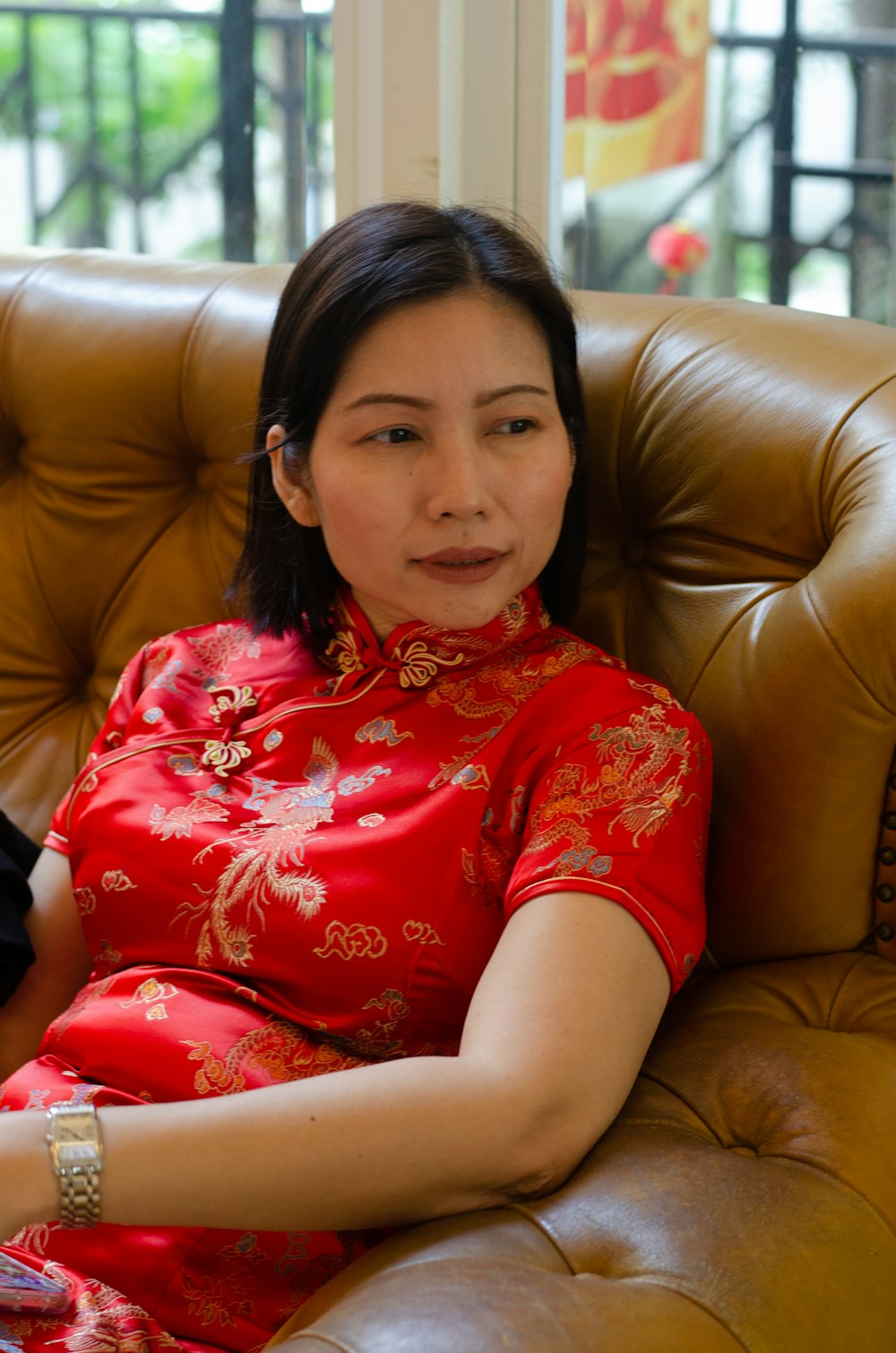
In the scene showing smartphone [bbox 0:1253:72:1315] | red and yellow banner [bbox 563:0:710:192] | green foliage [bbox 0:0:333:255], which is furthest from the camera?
green foliage [bbox 0:0:333:255]

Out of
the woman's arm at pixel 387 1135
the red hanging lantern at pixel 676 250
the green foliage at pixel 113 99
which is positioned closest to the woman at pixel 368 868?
the woman's arm at pixel 387 1135

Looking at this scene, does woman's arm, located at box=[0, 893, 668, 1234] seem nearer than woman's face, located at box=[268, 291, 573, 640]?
Yes

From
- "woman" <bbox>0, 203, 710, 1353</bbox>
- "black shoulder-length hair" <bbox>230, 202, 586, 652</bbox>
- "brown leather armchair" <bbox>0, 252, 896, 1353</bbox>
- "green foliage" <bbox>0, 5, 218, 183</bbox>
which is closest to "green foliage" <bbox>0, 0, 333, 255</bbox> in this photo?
"green foliage" <bbox>0, 5, 218, 183</bbox>

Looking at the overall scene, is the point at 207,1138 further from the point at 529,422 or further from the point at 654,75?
the point at 654,75

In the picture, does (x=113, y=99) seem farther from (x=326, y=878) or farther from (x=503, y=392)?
(x=326, y=878)

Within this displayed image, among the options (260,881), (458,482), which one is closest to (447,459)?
(458,482)

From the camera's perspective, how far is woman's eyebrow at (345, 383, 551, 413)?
1059 mm

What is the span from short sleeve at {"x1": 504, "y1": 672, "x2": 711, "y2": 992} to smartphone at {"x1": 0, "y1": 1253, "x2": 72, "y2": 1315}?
379 millimetres

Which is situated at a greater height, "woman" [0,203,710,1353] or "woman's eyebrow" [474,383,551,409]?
"woman's eyebrow" [474,383,551,409]

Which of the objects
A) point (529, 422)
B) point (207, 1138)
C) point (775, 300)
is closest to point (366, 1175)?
point (207, 1138)

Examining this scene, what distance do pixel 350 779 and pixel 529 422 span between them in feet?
1.02

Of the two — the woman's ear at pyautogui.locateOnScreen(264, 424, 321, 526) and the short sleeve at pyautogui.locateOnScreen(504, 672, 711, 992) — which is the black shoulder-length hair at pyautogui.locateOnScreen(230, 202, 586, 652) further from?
the short sleeve at pyautogui.locateOnScreen(504, 672, 711, 992)

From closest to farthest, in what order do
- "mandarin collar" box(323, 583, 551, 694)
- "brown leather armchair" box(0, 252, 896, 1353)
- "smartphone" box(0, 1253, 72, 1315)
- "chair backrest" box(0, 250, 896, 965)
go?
"brown leather armchair" box(0, 252, 896, 1353)
"smartphone" box(0, 1253, 72, 1315)
"chair backrest" box(0, 250, 896, 965)
"mandarin collar" box(323, 583, 551, 694)

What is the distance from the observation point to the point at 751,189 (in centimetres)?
161
